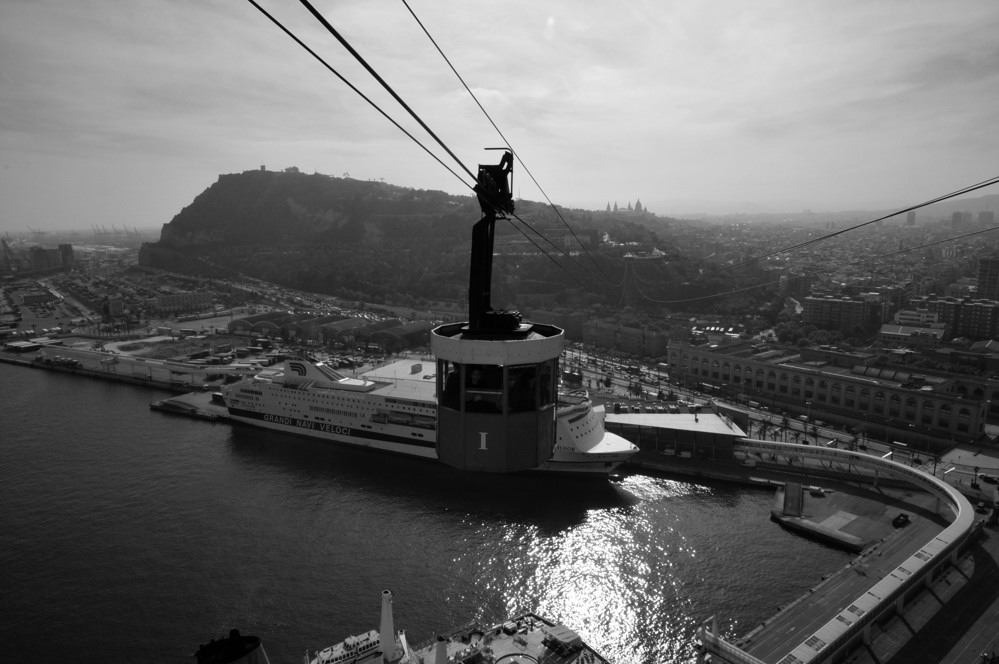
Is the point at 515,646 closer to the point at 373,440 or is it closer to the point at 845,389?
the point at 373,440

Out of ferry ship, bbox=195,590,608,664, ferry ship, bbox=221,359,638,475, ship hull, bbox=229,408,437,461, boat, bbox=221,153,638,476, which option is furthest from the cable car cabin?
ship hull, bbox=229,408,437,461

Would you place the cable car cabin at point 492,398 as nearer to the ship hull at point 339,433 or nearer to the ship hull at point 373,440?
the ship hull at point 373,440

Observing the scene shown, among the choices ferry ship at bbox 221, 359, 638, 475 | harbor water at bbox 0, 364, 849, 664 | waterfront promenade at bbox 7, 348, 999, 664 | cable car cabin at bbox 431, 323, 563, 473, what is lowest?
harbor water at bbox 0, 364, 849, 664

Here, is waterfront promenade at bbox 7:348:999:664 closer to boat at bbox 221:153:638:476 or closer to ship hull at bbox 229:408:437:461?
boat at bbox 221:153:638:476

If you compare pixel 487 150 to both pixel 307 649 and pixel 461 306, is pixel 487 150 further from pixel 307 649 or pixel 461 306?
pixel 461 306

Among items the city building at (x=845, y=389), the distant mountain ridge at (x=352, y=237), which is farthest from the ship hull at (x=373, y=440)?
the distant mountain ridge at (x=352, y=237)

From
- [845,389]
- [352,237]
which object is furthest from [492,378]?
[352,237]
